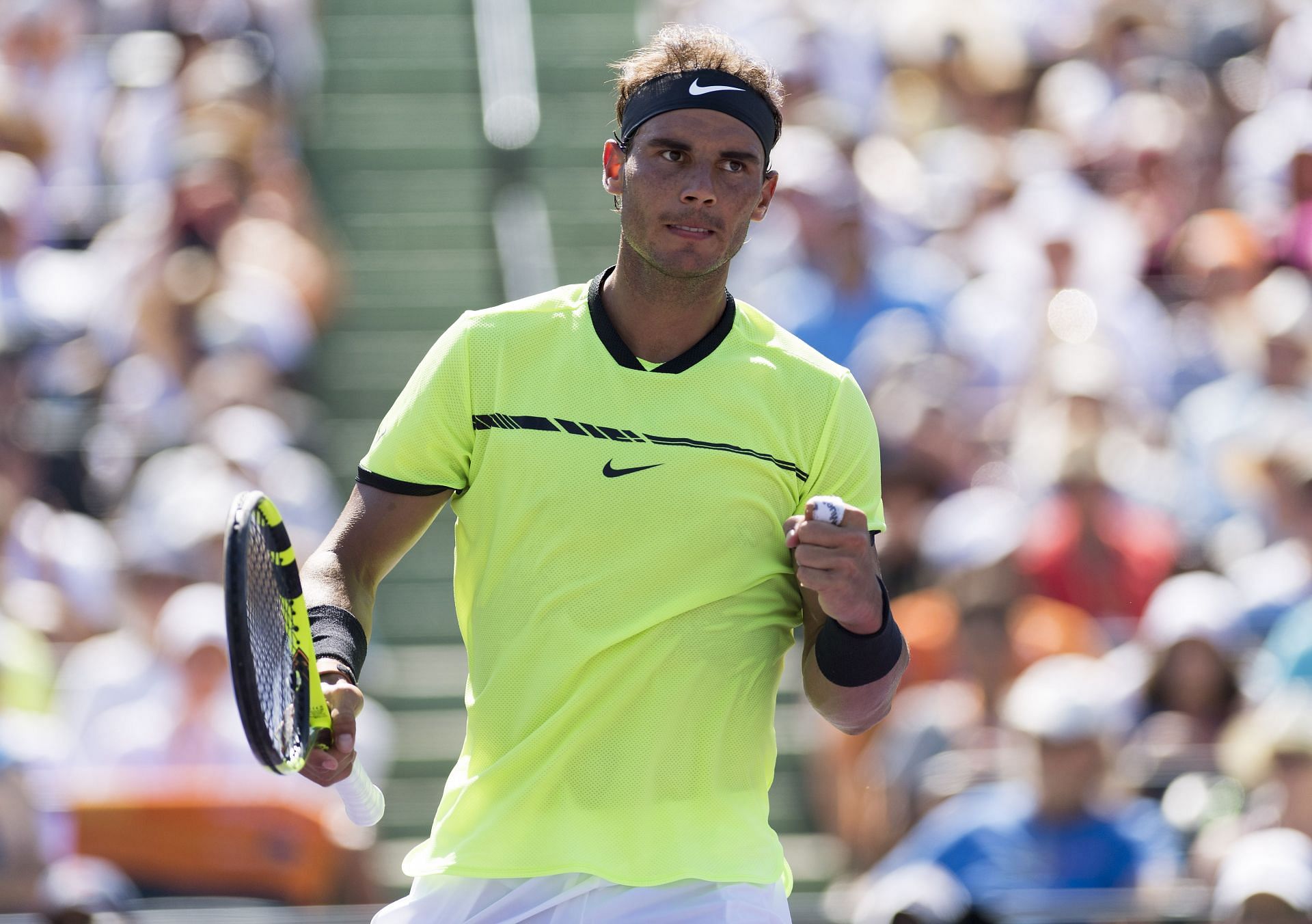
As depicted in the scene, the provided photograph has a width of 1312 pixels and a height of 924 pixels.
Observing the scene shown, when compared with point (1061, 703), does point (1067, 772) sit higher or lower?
lower

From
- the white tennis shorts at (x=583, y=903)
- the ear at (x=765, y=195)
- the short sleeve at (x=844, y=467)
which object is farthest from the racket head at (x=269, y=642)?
the ear at (x=765, y=195)

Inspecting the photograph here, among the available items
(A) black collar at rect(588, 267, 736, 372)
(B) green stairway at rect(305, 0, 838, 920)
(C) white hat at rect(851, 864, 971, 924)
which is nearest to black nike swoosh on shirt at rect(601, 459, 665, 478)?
(A) black collar at rect(588, 267, 736, 372)

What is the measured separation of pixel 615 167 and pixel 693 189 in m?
0.27

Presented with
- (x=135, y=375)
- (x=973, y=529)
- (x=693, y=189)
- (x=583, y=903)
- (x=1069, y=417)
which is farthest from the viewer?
(x=135, y=375)

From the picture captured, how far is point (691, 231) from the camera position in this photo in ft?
10.7

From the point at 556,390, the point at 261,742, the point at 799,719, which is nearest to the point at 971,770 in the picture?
the point at 799,719

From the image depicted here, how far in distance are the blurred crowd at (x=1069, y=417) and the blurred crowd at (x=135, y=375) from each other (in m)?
2.33

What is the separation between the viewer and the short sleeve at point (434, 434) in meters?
A: 3.29

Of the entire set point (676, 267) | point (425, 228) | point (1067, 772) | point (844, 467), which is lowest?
point (1067, 772)

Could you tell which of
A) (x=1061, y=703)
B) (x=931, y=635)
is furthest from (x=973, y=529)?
(x=1061, y=703)

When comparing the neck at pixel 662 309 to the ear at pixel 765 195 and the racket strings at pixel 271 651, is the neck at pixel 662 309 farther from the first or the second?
the racket strings at pixel 271 651

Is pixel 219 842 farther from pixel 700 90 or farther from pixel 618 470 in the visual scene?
pixel 700 90

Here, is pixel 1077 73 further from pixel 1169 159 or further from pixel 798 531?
pixel 798 531

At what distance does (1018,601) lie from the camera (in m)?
7.00
